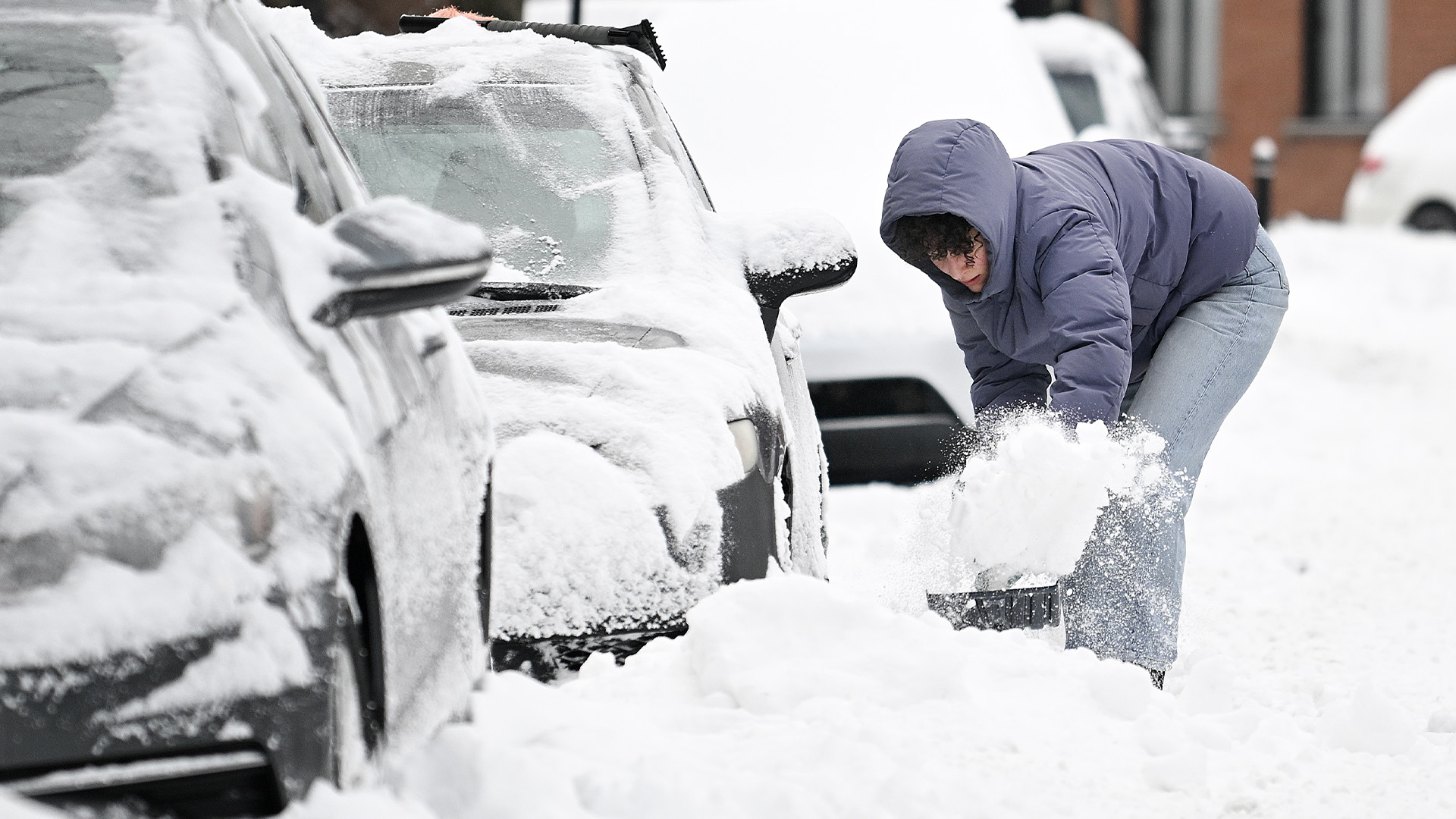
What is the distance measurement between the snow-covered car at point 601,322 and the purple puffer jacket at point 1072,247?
0.44m

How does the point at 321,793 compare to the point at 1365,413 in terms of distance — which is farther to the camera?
the point at 1365,413

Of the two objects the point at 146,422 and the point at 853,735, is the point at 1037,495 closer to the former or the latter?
the point at 853,735

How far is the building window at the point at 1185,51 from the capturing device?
2623 centimetres

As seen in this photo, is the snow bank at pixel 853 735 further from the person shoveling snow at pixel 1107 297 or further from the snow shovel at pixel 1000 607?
the person shoveling snow at pixel 1107 297

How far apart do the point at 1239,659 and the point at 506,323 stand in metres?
2.26

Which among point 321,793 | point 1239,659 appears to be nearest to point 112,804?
point 321,793

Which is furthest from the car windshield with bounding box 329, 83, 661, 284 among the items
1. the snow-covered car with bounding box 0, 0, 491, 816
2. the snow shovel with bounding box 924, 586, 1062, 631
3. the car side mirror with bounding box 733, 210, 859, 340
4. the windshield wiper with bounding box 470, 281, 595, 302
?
the snow-covered car with bounding box 0, 0, 491, 816

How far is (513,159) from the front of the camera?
460 centimetres

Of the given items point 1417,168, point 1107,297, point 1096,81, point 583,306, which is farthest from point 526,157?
point 1417,168

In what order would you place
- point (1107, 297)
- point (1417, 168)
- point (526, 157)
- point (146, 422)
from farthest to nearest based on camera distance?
point (1417, 168)
point (526, 157)
point (1107, 297)
point (146, 422)

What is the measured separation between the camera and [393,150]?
461 centimetres

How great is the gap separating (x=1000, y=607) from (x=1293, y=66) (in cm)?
2390

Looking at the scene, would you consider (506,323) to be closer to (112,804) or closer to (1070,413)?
(1070,413)

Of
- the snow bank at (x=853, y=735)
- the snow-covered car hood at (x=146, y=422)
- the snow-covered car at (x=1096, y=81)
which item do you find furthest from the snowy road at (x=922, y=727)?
the snow-covered car at (x=1096, y=81)
